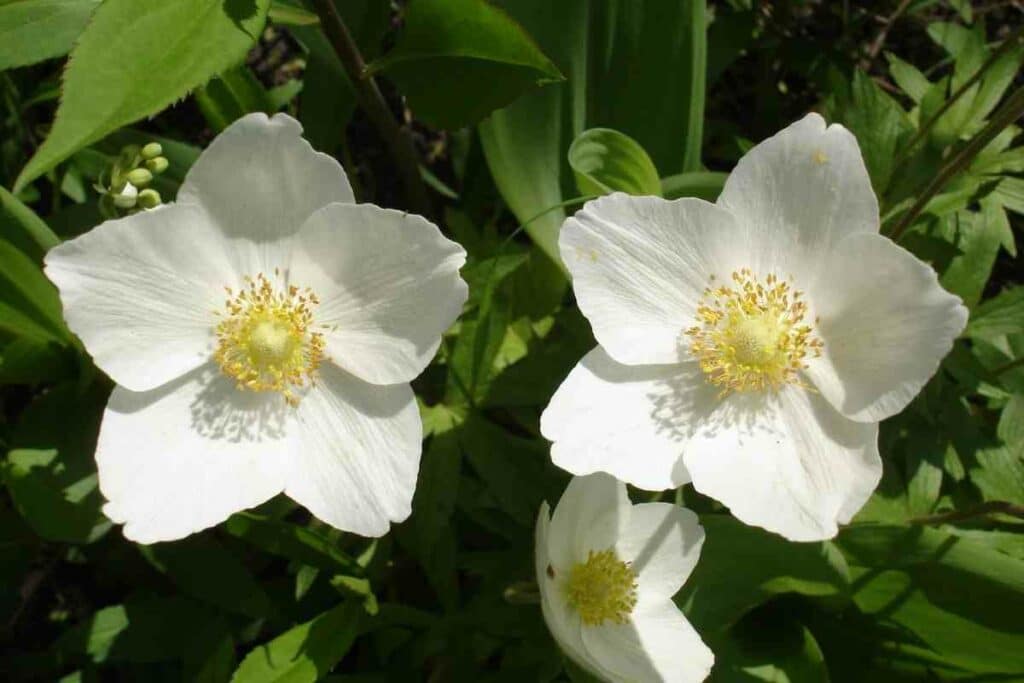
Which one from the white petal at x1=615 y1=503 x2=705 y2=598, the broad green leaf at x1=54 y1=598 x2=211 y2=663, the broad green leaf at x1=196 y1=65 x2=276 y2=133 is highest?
the broad green leaf at x1=196 y1=65 x2=276 y2=133

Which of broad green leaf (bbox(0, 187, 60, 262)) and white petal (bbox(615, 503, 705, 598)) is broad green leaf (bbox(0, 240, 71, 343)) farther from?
white petal (bbox(615, 503, 705, 598))

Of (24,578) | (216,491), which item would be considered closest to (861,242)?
(216,491)

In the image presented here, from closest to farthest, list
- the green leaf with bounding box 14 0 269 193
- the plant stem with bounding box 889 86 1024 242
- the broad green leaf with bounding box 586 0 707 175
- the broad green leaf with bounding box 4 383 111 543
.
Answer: the green leaf with bounding box 14 0 269 193 → the plant stem with bounding box 889 86 1024 242 → the broad green leaf with bounding box 4 383 111 543 → the broad green leaf with bounding box 586 0 707 175

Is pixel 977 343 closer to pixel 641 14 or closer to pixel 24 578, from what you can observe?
pixel 641 14

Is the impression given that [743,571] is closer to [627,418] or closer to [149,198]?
[627,418]

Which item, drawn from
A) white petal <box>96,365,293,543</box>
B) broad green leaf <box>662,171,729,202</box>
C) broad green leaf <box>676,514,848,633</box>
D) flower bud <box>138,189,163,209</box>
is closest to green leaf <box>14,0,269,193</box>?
flower bud <box>138,189,163,209</box>

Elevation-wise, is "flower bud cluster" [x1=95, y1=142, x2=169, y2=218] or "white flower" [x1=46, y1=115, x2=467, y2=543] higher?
"flower bud cluster" [x1=95, y1=142, x2=169, y2=218]
